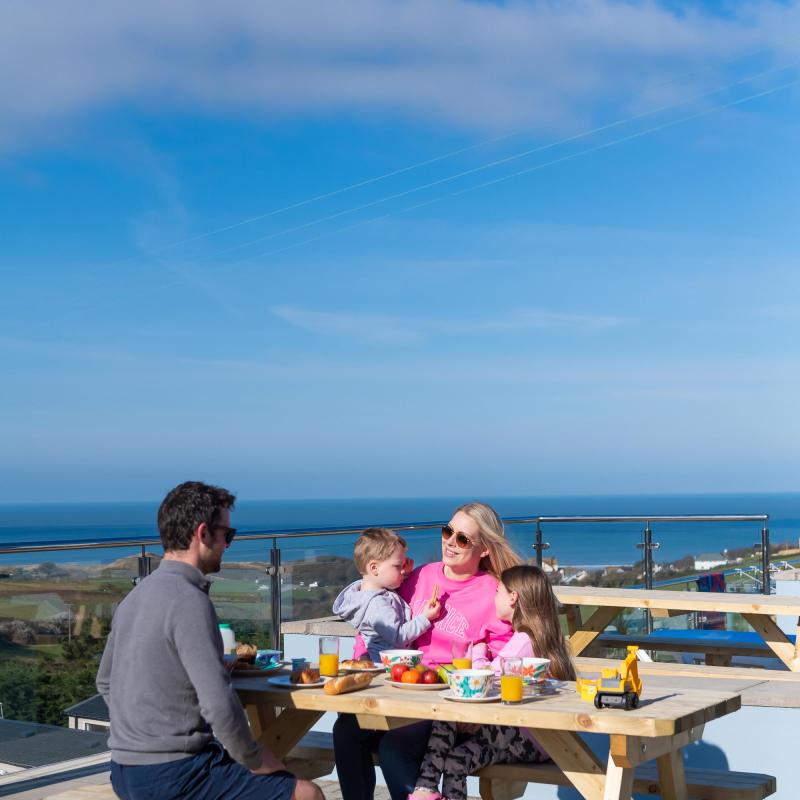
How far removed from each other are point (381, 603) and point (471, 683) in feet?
4.32

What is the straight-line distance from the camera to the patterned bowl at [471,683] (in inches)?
152

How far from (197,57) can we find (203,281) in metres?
54.3

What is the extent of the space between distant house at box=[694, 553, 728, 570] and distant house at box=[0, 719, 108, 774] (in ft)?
15.9

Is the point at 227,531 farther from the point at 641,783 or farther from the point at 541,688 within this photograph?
the point at 641,783

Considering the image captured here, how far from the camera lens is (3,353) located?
106 m

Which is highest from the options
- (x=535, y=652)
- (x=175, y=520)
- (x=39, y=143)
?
(x=39, y=143)

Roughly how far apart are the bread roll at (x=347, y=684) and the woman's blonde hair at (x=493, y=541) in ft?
3.90

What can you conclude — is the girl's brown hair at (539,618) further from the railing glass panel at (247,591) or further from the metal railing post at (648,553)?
the metal railing post at (648,553)

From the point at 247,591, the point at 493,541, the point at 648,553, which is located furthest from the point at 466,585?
Answer: the point at 648,553

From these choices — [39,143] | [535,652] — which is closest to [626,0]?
[535,652]

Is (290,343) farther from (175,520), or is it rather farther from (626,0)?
(175,520)

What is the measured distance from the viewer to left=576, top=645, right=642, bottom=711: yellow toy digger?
368cm

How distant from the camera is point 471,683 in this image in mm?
3850

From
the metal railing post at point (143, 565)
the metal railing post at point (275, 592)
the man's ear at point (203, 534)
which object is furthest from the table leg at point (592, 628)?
the man's ear at point (203, 534)
